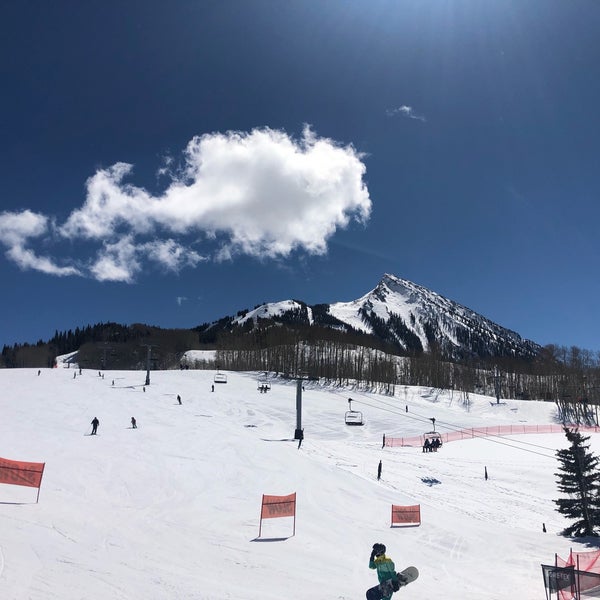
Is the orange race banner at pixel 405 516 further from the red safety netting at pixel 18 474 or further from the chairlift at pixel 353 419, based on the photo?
the chairlift at pixel 353 419

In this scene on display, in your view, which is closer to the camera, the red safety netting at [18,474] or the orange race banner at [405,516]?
the red safety netting at [18,474]

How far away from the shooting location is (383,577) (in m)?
8.08

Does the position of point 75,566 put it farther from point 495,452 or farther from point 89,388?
point 89,388

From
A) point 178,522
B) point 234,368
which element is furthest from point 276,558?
point 234,368

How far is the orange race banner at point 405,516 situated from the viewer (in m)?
19.5

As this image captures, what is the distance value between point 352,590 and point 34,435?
2903cm

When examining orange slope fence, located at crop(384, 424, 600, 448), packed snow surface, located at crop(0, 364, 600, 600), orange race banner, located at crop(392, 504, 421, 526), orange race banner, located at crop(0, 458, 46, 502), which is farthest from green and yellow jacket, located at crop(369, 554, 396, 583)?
orange slope fence, located at crop(384, 424, 600, 448)

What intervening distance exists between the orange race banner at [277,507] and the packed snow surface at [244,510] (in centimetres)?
62

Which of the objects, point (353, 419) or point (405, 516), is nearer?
point (405, 516)

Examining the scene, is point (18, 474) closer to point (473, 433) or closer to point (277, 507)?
point (277, 507)

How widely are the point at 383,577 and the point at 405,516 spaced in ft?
42.0

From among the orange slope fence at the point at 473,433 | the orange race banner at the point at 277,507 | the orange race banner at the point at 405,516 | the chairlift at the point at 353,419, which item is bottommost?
the orange slope fence at the point at 473,433

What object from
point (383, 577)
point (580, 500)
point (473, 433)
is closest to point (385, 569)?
Result: point (383, 577)

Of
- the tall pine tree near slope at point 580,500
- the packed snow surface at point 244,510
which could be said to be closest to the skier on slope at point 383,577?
the packed snow surface at point 244,510
